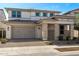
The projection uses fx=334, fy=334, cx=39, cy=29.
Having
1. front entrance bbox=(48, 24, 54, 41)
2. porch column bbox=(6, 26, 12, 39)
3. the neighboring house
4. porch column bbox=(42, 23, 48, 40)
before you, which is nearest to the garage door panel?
the neighboring house

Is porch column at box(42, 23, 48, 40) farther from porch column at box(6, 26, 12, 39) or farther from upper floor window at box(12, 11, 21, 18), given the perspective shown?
porch column at box(6, 26, 12, 39)

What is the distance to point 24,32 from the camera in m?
18.0

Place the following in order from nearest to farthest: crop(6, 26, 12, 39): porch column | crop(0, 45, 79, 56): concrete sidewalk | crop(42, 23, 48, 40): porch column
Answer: crop(0, 45, 79, 56): concrete sidewalk < crop(6, 26, 12, 39): porch column < crop(42, 23, 48, 40): porch column

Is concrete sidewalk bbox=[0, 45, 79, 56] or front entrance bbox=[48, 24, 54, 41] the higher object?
front entrance bbox=[48, 24, 54, 41]

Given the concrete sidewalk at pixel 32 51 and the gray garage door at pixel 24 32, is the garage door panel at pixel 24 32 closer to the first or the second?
the gray garage door at pixel 24 32

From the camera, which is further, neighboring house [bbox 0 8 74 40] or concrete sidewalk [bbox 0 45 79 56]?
neighboring house [bbox 0 8 74 40]

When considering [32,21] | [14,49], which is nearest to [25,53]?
[14,49]

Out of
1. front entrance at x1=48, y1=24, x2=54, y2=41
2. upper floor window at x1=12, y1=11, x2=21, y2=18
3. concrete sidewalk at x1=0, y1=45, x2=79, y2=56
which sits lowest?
concrete sidewalk at x1=0, y1=45, x2=79, y2=56

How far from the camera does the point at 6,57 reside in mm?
15625

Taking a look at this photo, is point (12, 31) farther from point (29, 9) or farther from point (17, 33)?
point (29, 9)

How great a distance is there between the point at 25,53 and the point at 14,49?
3.36ft

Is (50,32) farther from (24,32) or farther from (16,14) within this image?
(16,14)

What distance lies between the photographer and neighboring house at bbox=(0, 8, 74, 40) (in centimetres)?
1761

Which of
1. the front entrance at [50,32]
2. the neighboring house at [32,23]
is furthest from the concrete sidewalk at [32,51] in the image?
the front entrance at [50,32]
